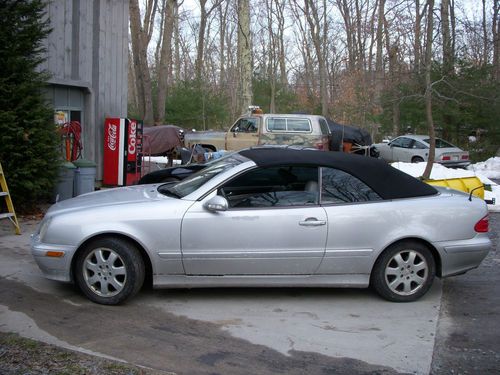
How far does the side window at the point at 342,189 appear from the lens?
5547 mm

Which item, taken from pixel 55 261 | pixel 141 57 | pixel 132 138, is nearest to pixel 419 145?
pixel 141 57

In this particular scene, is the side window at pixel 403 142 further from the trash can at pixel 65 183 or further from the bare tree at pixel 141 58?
the trash can at pixel 65 183

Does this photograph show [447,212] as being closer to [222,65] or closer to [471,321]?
[471,321]

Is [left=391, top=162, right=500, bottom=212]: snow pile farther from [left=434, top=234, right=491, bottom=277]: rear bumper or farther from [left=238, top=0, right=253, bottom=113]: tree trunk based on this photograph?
[left=238, top=0, right=253, bottom=113]: tree trunk

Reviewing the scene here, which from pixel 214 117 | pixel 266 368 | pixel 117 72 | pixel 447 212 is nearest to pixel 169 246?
pixel 266 368

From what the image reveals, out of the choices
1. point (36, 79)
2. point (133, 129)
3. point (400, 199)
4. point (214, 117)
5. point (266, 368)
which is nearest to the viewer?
point (266, 368)

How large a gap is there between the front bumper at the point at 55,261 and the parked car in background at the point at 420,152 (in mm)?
18323

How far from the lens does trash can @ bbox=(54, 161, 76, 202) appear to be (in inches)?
392

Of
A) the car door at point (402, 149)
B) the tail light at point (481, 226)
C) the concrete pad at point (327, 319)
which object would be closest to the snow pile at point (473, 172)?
the car door at point (402, 149)

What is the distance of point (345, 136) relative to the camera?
66.7 ft

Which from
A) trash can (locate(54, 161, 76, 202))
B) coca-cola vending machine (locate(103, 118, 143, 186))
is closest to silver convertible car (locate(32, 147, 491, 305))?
trash can (locate(54, 161, 76, 202))

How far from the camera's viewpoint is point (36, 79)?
9.02 m

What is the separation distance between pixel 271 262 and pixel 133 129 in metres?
8.44

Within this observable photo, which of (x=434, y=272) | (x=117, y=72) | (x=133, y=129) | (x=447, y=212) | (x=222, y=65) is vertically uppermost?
(x=222, y=65)
